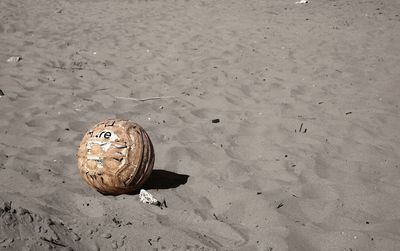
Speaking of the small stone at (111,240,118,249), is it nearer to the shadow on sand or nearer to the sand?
the sand

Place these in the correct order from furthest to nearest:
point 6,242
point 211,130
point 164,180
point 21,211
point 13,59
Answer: point 13,59
point 211,130
point 164,180
point 21,211
point 6,242

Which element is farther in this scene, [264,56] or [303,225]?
[264,56]

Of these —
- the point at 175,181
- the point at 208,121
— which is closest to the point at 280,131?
the point at 208,121

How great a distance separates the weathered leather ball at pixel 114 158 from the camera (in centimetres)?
283

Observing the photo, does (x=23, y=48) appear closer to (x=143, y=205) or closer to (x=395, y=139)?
(x=143, y=205)

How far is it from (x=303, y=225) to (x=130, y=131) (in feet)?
5.31

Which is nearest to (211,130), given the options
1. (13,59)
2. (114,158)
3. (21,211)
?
(114,158)

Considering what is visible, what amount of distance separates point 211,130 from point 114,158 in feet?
5.70

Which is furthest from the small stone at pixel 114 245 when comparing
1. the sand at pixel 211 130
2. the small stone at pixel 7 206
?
the small stone at pixel 7 206

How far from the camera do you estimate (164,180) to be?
3.32 metres

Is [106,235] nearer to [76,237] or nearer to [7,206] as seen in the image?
[76,237]

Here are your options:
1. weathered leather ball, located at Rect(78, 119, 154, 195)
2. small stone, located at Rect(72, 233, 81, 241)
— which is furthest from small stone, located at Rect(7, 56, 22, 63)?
small stone, located at Rect(72, 233, 81, 241)

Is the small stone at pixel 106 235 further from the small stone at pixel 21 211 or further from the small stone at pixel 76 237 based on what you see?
the small stone at pixel 21 211

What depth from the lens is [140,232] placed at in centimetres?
252
